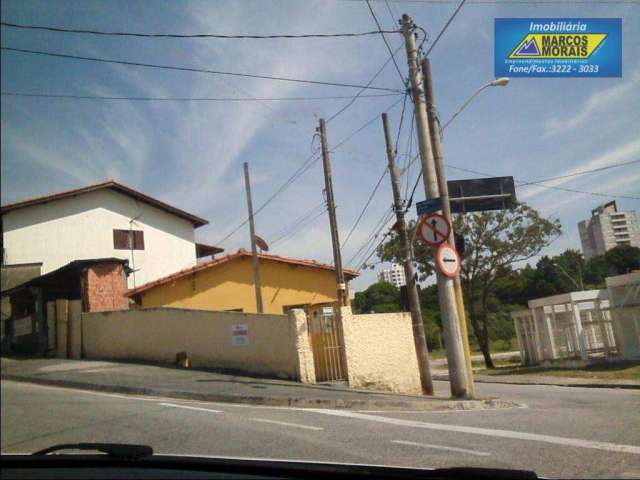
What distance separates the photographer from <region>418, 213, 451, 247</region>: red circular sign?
1070 cm

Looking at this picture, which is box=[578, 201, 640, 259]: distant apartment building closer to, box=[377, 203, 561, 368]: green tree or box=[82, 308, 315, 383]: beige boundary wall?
box=[82, 308, 315, 383]: beige boundary wall

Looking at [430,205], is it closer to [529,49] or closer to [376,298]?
[529,49]

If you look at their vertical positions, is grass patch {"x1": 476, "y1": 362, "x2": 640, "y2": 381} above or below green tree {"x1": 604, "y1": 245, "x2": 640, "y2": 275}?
below

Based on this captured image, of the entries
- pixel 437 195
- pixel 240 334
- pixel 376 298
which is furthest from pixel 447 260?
pixel 376 298

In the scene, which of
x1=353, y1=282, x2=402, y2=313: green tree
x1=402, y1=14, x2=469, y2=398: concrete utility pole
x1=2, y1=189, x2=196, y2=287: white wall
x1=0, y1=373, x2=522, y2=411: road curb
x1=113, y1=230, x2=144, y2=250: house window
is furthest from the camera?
x1=353, y1=282, x2=402, y2=313: green tree

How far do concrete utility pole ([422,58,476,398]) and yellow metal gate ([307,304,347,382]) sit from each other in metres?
3.57

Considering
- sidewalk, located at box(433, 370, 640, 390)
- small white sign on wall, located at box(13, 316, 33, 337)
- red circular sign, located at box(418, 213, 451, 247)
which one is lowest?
sidewalk, located at box(433, 370, 640, 390)

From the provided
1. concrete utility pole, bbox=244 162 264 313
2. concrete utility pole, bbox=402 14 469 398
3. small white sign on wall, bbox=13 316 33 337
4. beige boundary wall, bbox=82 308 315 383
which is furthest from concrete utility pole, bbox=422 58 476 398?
small white sign on wall, bbox=13 316 33 337

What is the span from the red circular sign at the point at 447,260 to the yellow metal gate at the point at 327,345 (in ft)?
12.9

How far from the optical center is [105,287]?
19.4 metres

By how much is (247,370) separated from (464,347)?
6.03 m

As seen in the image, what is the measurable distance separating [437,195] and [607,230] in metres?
3.64

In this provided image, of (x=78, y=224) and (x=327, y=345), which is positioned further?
(x=327, y=345)

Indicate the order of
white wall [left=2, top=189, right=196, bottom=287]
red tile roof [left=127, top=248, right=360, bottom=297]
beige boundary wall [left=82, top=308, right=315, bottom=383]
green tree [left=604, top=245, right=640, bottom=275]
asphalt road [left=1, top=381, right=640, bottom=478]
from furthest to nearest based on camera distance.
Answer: red tile roof [left=127, top=248, right=360, bottom=297], beige boundary wall [left=82, top=308, right=315, bottom=383], white wall [left=2, top=189, right=196, bottom=287], green tree [left=604, top=245, right=640, bottom=275], asphalt road [left=1, top=381, right=640, bottom=478]
